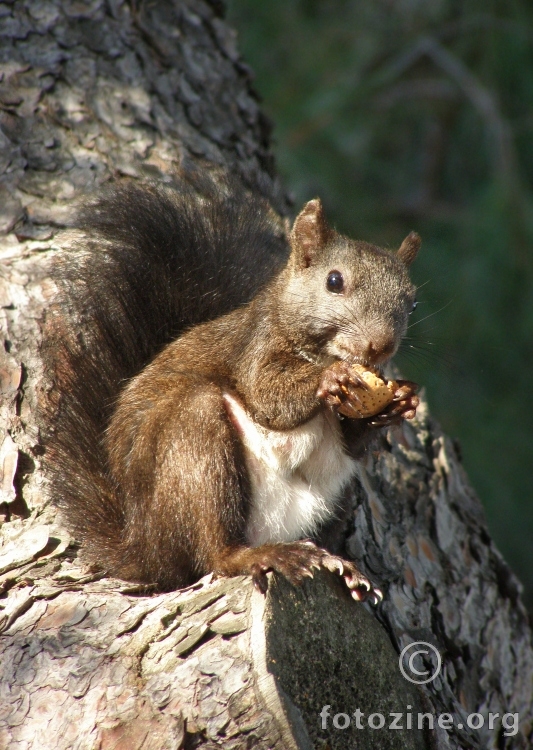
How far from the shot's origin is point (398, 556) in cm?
194

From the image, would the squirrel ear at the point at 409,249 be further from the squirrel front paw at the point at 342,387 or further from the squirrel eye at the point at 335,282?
the squirrel front paw at the point at 342,387

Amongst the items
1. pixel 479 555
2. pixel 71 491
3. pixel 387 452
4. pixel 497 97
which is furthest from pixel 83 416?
pixel 497 97

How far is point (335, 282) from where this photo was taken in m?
1.80

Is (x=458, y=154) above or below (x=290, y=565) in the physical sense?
above

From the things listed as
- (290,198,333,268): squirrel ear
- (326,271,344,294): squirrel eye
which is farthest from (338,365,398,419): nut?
(290,198,333,268): squirrel ear

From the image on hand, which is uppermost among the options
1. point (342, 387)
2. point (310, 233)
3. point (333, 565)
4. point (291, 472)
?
point (310, 233)

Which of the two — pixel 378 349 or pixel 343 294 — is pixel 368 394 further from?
pixel 343 294

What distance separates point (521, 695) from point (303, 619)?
0.90 m

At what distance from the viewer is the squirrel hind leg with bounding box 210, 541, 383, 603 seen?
1455 millimetres

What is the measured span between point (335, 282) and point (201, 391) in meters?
0.37

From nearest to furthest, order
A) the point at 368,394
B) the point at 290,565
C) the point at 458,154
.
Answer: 1. the point at 290,565
2. the point at 368,394
3. the point at 458,154

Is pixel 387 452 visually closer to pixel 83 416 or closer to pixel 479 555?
pixel 479 555

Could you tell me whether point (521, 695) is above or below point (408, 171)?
below

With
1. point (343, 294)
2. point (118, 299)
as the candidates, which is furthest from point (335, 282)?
point (118, 299)
